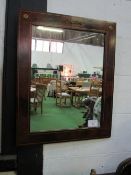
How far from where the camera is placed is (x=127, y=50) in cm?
188

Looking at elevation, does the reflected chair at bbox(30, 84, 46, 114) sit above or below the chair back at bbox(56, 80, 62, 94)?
below

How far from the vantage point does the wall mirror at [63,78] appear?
1553mm

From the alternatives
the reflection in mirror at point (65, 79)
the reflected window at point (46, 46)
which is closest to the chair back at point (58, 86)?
the reflection in mirror at point (65, 79)

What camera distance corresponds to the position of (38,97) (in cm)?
161

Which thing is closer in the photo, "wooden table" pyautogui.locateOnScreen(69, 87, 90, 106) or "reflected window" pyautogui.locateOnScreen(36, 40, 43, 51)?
"reflected window" pyautogui.locateOnScreen(36, 40, 43, 51)

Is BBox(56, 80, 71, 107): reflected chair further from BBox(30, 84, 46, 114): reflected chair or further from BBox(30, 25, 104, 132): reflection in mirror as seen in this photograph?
BBox(30, 84, 46, 114): reflected chair

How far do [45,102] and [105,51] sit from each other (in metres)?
0.61

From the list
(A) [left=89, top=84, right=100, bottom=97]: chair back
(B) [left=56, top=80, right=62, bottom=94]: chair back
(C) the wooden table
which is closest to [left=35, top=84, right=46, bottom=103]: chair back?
(B) [left=56, top=80, right=62, bottom=94]: chair back

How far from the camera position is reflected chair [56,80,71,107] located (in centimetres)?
167

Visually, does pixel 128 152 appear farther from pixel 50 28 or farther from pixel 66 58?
pixel 50 28

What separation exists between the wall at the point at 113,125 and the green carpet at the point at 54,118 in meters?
0.16

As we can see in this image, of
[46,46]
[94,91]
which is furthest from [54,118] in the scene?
[46,46]

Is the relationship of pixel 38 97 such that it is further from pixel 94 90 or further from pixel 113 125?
pixel 113 125

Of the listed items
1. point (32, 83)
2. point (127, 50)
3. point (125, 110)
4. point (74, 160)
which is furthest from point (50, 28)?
point (74, 160)
